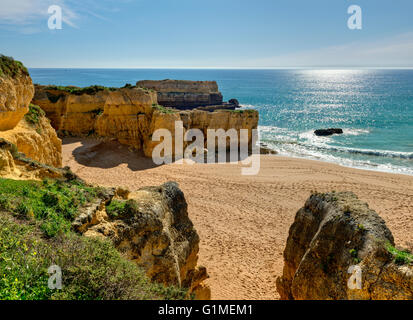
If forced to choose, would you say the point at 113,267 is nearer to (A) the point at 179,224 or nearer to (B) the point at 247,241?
(A) the point at 179,224

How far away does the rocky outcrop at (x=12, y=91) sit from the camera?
447 inches

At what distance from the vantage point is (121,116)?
27.3m

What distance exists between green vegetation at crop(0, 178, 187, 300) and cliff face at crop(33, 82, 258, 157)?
65.3 feet

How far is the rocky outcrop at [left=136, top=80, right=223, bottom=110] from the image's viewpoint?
217 feet

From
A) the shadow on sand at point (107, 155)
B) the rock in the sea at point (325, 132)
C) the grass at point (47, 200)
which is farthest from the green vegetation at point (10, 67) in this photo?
the rock in the sea at point (325, 132)

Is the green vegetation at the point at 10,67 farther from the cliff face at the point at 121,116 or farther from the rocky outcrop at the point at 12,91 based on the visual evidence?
the cliff face at the point at 121,116

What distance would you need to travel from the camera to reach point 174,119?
2662 cm

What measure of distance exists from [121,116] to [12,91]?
15.6 meters

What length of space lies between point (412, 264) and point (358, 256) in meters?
1.15

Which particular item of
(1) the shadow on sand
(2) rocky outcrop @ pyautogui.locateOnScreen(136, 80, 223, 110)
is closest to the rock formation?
(1) the shadow on sand

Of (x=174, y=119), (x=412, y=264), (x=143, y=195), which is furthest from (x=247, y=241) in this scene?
(x=174, y=119)

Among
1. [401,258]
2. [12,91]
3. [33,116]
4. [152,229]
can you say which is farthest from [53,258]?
[33,116]

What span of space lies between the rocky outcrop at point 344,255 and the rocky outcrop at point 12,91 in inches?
473

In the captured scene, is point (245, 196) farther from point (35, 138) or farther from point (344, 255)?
point (35, 138)
